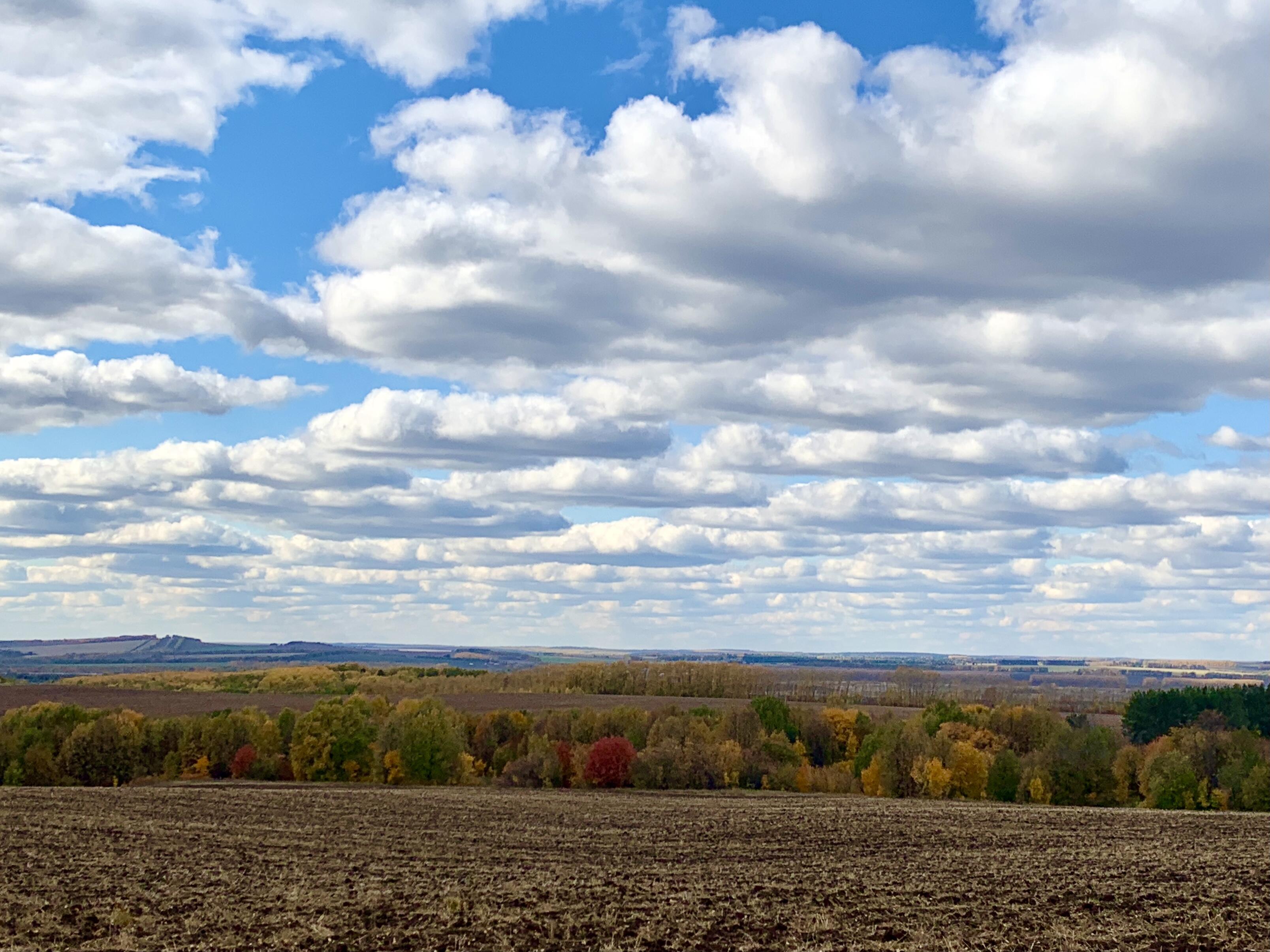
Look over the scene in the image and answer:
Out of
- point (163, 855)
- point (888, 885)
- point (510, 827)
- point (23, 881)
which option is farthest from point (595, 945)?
point (510, 827)

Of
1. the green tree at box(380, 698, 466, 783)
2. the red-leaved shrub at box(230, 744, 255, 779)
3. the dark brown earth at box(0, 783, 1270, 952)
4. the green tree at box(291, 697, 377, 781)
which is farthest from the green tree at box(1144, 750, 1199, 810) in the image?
the red-leaved shrub at box(230, 744, 255, 779)

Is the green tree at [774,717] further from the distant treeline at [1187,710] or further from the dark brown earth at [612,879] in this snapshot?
the dark brown earth at [612,879]

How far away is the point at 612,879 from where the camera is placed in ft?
119

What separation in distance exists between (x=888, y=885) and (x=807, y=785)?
70.1 metres

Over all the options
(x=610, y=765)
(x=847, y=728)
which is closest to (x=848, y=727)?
(x=847, y=728)

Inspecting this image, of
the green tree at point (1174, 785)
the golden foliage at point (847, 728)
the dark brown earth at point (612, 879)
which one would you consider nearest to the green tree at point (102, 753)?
the dark brown earth at point (612, 879)

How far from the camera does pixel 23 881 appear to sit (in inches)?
1336

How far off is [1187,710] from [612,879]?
102016mm

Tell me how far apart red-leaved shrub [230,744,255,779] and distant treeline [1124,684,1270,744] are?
85.6 metres

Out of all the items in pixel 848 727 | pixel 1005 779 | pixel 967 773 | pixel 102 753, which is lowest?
pixel 1005 779

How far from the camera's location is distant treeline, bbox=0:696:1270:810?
9450 centimetres

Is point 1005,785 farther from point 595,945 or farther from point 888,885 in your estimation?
point 595,945

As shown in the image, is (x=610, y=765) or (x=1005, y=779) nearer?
(x=1005, y=779)

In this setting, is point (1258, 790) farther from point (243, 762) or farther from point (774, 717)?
point (243, 762)
